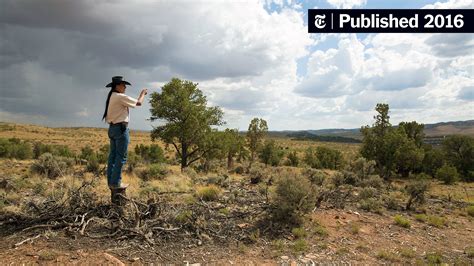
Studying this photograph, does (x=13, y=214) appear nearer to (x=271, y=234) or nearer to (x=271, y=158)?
(x=271, y=234)

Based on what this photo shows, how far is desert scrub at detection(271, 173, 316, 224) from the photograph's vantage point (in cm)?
838

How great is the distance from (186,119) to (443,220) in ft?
59.1

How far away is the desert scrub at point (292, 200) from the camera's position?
8375 mm

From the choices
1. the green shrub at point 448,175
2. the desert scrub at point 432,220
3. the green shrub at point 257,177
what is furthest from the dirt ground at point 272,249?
the green shrub at point 448,175

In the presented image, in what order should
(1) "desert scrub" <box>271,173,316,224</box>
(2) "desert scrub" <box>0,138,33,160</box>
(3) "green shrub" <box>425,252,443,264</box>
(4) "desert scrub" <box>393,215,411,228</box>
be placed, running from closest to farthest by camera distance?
(3) "green shrub" <box>425,252,443,264</box> < (1) "desert scrub" <box>271,173,316,224</box> < (4) "desert scrub" <box>393,215,411,228</box> < (2) "desert scrub" <box>0,138,33,160</box>

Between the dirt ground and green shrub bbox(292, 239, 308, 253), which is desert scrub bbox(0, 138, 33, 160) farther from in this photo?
green shrub bbox(292, 239, 308, 253)

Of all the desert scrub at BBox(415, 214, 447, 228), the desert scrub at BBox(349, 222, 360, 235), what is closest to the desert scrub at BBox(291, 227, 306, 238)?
Result: the desert scrub at BBox(349, 222, 360, 235)

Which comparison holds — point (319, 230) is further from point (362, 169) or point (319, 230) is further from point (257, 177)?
point (362, 169)

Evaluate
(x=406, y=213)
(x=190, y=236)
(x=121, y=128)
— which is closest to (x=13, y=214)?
(x=121, y=128)

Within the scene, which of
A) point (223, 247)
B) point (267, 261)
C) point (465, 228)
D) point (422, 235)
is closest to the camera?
point (267, 261)

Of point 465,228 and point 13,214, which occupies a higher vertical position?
point 13,214

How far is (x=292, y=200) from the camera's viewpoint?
8.58 metres

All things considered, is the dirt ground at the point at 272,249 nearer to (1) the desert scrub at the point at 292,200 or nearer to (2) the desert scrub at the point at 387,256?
(2) the desert scrub at the point at 387,256

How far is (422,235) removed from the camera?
9180 mm
